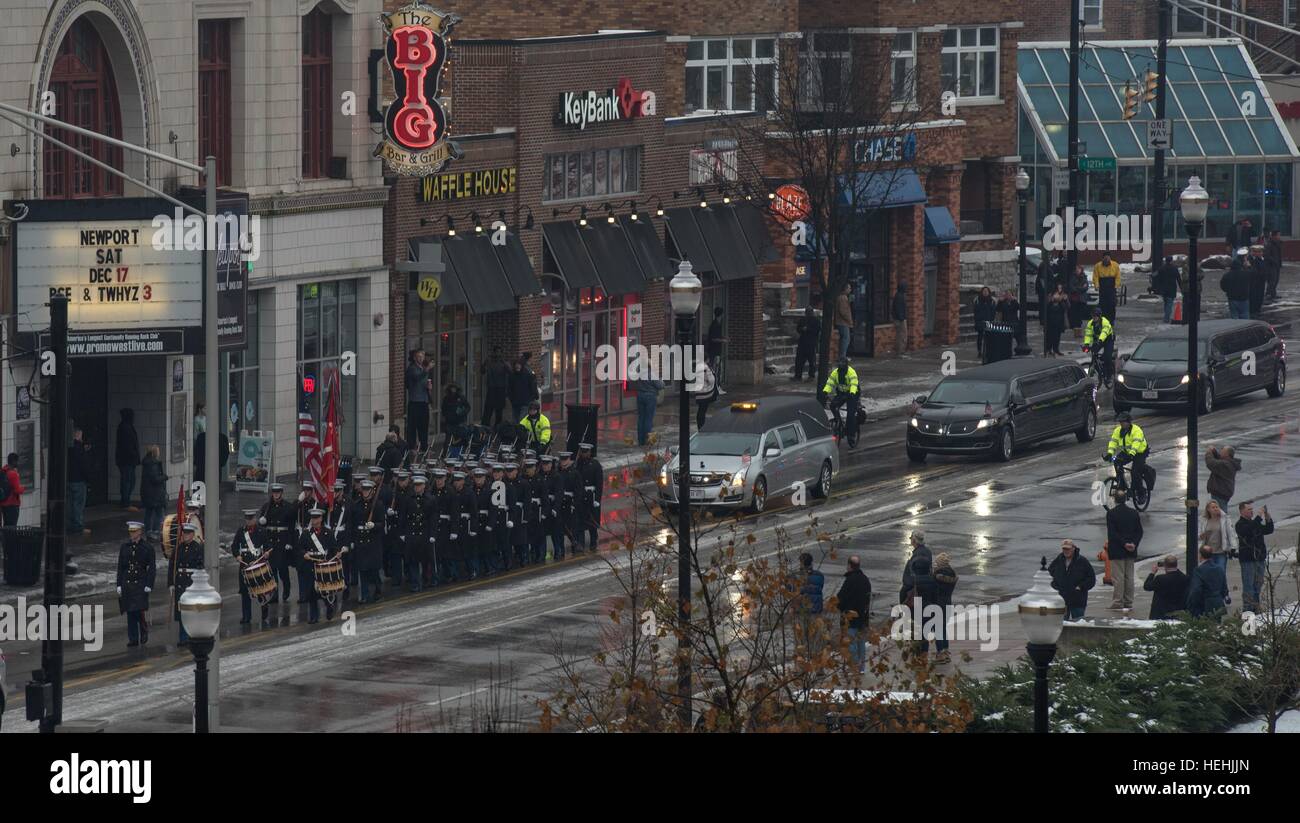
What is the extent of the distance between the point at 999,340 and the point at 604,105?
10143mm

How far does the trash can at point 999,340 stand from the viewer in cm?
5372

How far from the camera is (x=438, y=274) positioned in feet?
154

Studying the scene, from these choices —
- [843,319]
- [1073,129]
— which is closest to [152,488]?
[843,319]

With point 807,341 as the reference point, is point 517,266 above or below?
above

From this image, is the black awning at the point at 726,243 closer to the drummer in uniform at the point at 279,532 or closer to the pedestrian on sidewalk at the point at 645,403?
the pedestrian on sidewalk at the point at 645,403

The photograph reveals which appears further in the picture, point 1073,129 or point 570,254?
point 1073,129

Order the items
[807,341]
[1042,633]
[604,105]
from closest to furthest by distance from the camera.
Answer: [1042,633] → [604,105] → [807,341]

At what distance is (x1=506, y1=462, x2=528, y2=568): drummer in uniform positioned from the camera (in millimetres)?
36000

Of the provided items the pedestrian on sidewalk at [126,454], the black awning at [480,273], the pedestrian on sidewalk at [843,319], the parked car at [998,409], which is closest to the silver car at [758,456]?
the parked car at [998,409]

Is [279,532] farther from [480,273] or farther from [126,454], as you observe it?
[480,273]

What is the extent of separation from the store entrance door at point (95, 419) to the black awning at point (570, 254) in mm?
11405

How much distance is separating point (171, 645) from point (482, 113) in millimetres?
20001

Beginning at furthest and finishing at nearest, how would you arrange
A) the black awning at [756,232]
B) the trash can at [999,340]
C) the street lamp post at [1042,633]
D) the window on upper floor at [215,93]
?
the black awning at [756,232] < the trash can at [999,340] < the window on upper floor at [215,93] < the street lamp post at [1042,633]

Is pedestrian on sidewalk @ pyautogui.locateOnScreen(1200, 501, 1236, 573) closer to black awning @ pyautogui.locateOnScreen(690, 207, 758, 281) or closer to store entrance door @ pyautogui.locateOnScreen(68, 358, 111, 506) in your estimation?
store entrance door @ pyautogui.locateOnScreen(68, 358, 111, 506)
